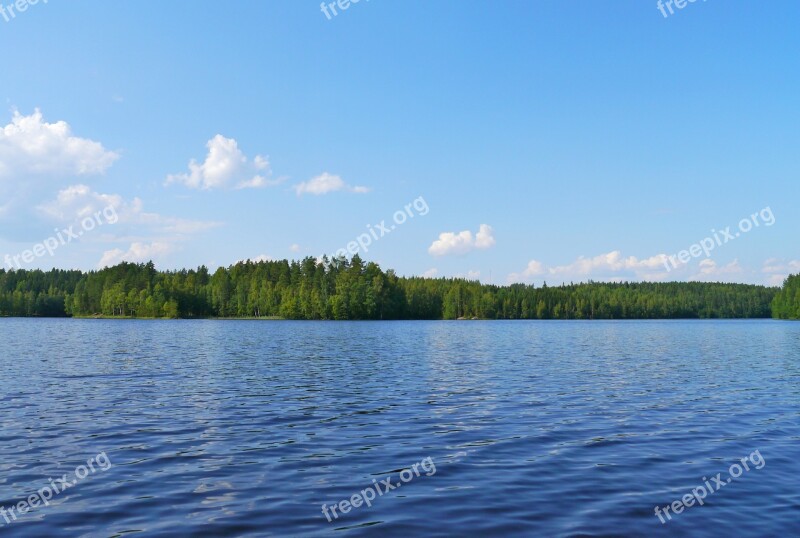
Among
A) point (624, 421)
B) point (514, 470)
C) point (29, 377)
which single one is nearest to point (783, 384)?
point (624, 421)

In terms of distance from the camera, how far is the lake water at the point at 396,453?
14359mm

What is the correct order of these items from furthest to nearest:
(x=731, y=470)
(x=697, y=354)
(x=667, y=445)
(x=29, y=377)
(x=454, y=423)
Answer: (x=697, y=354)
(x=29, y=377)
(x=454, y=423)
(x=667, y=445)
(x=731, y=470)

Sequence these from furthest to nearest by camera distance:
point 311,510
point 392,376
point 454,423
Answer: point 392,376
point 454,423
point 311,510

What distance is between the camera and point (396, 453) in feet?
67.9

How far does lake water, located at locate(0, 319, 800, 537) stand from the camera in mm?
14359

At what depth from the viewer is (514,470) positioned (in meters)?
18.7

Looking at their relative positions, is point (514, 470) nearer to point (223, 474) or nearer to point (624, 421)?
point (223, 474)

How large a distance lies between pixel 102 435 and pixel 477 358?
41.5 meters

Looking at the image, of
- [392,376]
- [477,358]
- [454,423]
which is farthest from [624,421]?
[477,358]

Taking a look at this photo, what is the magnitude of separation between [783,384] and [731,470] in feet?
87.1

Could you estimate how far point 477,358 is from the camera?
197ft

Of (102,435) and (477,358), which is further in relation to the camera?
(477,358)

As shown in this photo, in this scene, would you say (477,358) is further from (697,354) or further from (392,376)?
(697,354)

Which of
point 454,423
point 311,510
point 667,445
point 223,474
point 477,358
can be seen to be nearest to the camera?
point 311,510
